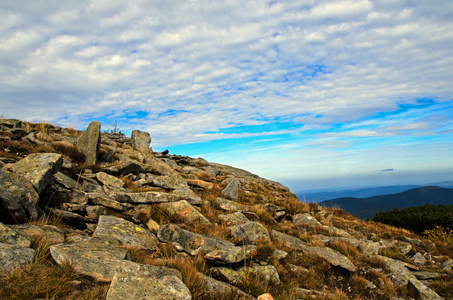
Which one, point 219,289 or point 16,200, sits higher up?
point 16,200

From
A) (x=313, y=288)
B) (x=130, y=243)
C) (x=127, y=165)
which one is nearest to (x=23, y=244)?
(x=130, y=243)

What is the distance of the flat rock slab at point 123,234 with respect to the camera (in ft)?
20.7

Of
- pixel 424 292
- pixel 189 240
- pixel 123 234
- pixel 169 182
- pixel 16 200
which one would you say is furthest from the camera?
pixel 169 182

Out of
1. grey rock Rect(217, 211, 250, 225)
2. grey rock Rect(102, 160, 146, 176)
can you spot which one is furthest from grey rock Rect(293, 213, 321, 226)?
grey rock Rect(102, 160, 146, 176)

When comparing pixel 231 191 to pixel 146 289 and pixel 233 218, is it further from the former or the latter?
pixel 146 289

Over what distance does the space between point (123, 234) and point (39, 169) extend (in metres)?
3.75

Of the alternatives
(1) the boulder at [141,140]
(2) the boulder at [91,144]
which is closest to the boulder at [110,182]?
(2) the boulder at [91,144]

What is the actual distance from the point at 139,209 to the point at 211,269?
14.4ft

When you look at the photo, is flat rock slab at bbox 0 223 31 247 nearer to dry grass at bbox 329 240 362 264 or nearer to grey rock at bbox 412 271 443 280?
dry grass at bbox 329 240 362 264

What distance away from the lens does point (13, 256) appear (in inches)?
160

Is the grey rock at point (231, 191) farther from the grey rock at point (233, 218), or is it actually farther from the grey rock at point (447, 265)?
the grey rock at point (447, 265)

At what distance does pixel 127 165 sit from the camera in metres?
13.0

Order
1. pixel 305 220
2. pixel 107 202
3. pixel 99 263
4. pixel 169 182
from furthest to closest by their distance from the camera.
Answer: pixel 305 220
pixel 169 182
pixel 107 202
pixel 99 263

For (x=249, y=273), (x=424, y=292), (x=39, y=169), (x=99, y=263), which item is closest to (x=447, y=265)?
(x=424, y=292)
